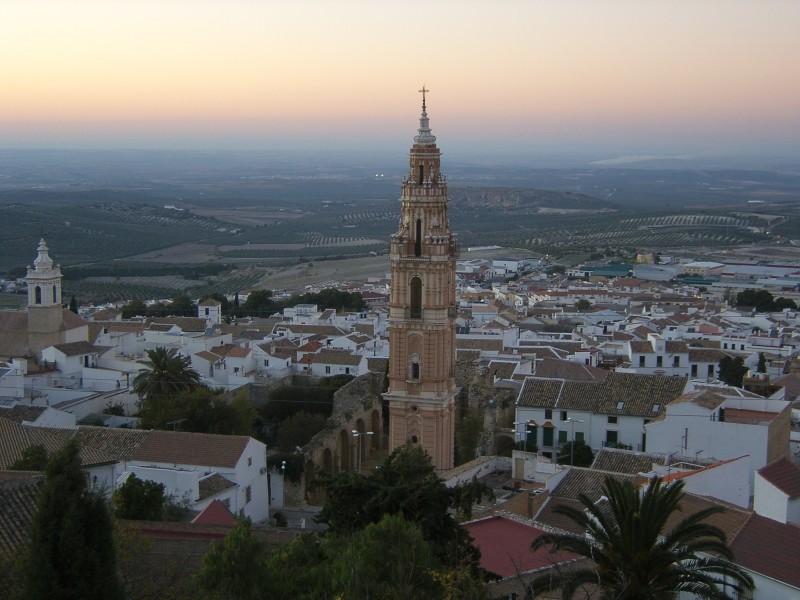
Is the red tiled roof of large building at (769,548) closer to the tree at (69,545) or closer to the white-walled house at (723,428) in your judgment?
the tree at (69,545)

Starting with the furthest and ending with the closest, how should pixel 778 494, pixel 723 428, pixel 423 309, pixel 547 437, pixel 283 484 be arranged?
1. pixel 547 437
2. pixel 423 309
3. pixel 283 484
4. pixel 723 428
5. pixel 778 494

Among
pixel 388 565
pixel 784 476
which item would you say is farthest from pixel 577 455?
pixel 388 565

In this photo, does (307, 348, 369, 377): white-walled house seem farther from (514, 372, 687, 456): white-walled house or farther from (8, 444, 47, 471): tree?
(8, 444, 47, 471): tree

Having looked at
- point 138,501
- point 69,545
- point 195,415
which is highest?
point 69,545

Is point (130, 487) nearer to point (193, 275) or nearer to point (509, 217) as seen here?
point (193, 275)

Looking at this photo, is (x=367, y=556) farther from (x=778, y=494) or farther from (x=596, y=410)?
(x=596, y=410)

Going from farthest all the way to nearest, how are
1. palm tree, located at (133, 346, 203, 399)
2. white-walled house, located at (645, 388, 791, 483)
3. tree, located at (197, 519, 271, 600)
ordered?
1. palm tree, located at (133, 346, 203, 399)
2. white-walled house, located at (645, 388, 791, 483)
3. tree, located at (197, 519, 271, 600)

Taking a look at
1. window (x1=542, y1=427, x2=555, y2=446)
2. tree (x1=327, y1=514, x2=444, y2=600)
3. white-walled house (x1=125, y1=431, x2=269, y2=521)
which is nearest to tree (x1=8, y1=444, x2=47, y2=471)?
white-walled house (x1=125, y1=431, x2=269, y2=521)
